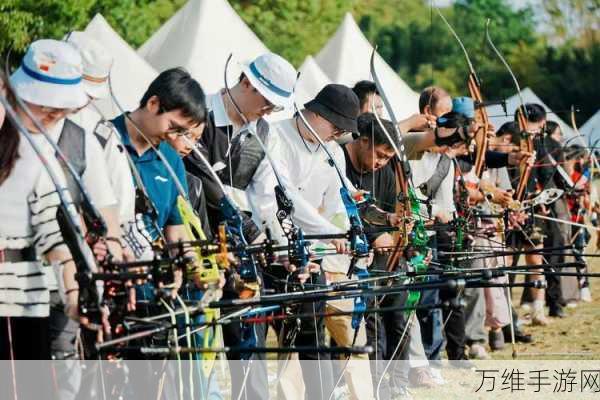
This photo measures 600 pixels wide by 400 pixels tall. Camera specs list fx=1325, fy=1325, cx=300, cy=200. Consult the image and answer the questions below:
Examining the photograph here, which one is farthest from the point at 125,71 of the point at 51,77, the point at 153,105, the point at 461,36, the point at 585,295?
the point at 461,36

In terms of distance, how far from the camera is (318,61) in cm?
1455

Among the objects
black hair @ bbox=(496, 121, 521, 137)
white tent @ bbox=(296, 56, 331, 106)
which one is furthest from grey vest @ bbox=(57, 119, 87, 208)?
white tent @ bbox=(296, 56, 331, 106)

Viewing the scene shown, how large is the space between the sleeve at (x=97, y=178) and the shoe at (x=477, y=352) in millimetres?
4655

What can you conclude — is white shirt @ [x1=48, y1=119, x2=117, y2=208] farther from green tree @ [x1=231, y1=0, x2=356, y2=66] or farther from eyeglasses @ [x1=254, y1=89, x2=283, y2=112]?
green tree @ [x1=231, y1=0, x2=356, y2=66]

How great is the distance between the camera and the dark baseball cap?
5.62 m

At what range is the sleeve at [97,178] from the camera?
379 cm

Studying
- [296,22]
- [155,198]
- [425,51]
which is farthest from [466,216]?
[425,51]

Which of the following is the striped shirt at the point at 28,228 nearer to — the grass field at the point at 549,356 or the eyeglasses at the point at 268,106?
the eyeglasses at the point at 268,106

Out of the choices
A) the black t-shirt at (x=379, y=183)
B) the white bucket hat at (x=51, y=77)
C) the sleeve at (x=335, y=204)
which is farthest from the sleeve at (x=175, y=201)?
the black t-shirt at (x=379, y=183)

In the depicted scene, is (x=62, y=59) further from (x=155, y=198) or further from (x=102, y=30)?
(x=102, y=30)

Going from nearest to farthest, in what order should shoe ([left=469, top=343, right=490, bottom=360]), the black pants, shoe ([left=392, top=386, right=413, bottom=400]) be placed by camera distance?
shoe ([left=392, top=386, right=413, bottom=400])
the black pants
shoe ([left=469, top=343, right=490, bottom=360])

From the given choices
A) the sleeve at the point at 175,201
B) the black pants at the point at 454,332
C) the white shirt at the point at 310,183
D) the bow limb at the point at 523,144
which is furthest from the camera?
the bow limb at the point at 523,144

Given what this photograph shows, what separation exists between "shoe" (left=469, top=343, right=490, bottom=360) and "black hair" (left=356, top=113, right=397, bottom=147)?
2317mm

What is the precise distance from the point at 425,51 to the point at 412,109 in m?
31.6
